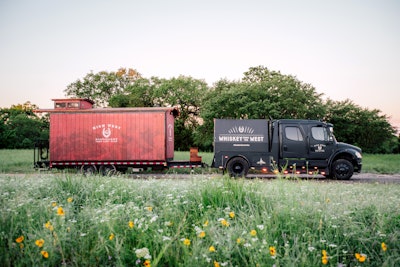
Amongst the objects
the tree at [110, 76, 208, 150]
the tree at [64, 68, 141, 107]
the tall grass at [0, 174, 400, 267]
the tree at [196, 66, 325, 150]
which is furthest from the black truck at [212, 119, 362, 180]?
the tree at [64, 68, 141, 107]

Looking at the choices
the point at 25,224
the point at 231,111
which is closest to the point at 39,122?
the point at 231,111

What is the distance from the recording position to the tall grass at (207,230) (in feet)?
11.2

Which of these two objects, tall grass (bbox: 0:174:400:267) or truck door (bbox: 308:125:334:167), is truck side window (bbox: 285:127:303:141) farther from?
tall grass (bbox: 0:174:400:267)

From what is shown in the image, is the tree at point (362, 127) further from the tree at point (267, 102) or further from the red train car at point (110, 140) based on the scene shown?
the red train car at point (110, 140)

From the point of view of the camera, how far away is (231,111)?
105 ft

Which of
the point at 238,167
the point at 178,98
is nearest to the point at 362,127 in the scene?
the point at 178,98

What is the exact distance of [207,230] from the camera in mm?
3828

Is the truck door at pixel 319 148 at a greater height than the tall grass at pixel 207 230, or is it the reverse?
the truck door at pixel 319 148

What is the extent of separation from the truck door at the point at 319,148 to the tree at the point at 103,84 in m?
49.8

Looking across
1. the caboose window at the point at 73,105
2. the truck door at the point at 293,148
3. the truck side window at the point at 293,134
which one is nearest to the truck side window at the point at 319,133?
the truck door at the point at 293,148

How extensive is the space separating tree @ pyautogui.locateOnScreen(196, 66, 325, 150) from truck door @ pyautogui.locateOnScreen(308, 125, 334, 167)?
16.0 meters

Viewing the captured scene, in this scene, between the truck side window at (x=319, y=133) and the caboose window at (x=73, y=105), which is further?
the caboose window at (x=73, y=105)

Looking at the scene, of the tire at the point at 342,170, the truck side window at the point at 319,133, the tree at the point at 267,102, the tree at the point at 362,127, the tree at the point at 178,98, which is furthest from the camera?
the tree at the point at 178,98

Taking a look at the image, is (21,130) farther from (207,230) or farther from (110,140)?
(207,230)
